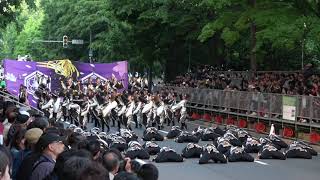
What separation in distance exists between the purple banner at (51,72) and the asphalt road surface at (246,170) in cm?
1855

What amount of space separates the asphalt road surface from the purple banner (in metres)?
18.5

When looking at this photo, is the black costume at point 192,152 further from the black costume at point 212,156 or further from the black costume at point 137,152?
the black costume at point 137,152

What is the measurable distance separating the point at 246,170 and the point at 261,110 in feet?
35.7

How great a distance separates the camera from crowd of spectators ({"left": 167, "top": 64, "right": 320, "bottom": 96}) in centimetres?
2538

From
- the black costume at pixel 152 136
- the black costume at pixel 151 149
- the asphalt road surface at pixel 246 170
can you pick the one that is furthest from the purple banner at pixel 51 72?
the asphalt road surface at pixel 246 170

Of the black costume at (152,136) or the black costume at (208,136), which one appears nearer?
the black costume at (208,136)

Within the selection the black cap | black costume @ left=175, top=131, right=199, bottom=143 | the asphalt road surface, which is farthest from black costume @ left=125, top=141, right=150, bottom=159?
the black cap

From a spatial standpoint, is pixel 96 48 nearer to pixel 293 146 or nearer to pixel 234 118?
pixel 234 118

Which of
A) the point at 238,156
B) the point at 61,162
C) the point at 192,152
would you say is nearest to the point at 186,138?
the point at 192,152

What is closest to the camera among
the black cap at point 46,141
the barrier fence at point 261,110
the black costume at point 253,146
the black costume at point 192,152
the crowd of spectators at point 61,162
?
the crowd of spectators at point 61,162

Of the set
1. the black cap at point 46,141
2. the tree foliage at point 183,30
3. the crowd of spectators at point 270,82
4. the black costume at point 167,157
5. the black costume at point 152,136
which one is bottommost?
the black costume at point 152,136

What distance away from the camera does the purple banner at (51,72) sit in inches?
1381

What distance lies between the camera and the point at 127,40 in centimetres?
4859

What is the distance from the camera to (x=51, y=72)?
3800 centimetres
